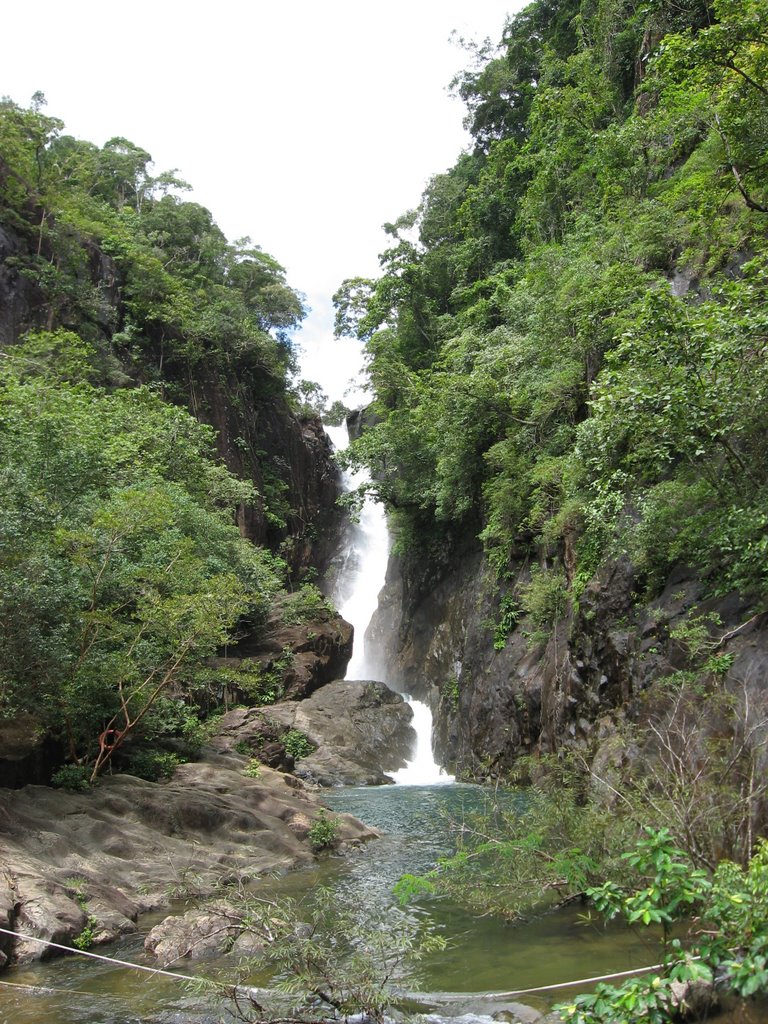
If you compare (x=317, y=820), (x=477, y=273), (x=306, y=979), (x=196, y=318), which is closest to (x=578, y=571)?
(x=317, y=820)

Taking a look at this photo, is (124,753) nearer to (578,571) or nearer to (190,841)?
(190,841)

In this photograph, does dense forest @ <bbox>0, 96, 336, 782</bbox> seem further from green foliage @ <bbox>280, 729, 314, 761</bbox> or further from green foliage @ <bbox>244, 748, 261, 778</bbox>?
green foliage @ <bbox>280, 729, 314, 761</bbox>

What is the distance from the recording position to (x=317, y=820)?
1305 cm

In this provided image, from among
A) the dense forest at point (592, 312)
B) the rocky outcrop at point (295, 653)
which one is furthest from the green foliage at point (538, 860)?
the rocky outcrop at point (295, 653)

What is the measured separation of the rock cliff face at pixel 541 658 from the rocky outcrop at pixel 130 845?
5.07 m

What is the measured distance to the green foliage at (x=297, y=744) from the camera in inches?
892

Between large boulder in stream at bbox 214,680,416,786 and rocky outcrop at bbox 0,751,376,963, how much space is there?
517 centimetres

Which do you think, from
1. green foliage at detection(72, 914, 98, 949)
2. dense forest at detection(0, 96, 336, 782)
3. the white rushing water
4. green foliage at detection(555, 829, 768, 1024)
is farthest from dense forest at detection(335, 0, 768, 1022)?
dense forest at detection(0, 96, 336, 782)

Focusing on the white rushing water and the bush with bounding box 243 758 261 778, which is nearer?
the bush with bounding box 243 758 261 778

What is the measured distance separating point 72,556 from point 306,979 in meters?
9.91

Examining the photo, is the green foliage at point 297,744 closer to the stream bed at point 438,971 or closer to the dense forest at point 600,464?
the dense forest at point 600,464

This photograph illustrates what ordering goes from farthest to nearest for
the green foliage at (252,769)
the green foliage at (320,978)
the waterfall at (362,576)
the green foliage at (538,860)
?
the waterfall at (362,576) < the green foliage at (252,769) < the green foliage at (538,860) < the green foliage at (320,978)

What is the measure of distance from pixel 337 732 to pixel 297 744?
5.57ft

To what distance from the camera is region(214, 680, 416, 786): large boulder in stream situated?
20641 mm
